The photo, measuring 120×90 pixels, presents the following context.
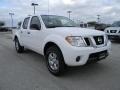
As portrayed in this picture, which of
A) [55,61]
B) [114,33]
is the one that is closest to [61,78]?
[55,61]

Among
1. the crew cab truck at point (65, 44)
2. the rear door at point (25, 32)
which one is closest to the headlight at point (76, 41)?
the crew cab truck at point (65, 44)

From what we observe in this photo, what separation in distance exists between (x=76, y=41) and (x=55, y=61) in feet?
2.90

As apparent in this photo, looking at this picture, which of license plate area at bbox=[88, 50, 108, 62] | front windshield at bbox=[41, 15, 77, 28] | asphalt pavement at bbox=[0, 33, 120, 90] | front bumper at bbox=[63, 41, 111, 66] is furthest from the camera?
front windshield at bbox=[41, 15, 77, 28]

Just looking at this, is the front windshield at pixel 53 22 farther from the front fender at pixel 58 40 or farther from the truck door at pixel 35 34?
the front fender at pixel 58 40

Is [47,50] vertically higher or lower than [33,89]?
higher

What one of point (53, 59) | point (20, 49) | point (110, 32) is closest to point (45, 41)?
point (53, 59)

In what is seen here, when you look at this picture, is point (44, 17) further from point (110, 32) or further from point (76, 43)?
point (110, 32)

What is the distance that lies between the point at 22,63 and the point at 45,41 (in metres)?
1.61

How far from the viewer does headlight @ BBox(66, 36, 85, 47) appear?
166 inches

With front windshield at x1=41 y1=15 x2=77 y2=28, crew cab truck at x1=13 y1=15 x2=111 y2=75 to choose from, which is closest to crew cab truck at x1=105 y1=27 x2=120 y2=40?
front windshield at x1=41 y1=15 x2=77 y2=28

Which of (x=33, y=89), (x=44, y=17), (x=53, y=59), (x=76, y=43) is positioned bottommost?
(x=33, y=89)

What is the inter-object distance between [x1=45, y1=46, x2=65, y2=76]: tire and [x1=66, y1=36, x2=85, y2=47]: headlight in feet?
1.42

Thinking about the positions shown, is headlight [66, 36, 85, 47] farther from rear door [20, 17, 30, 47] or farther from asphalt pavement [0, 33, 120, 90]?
rear door [20, 17, 30, 47]

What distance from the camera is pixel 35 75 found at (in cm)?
474
